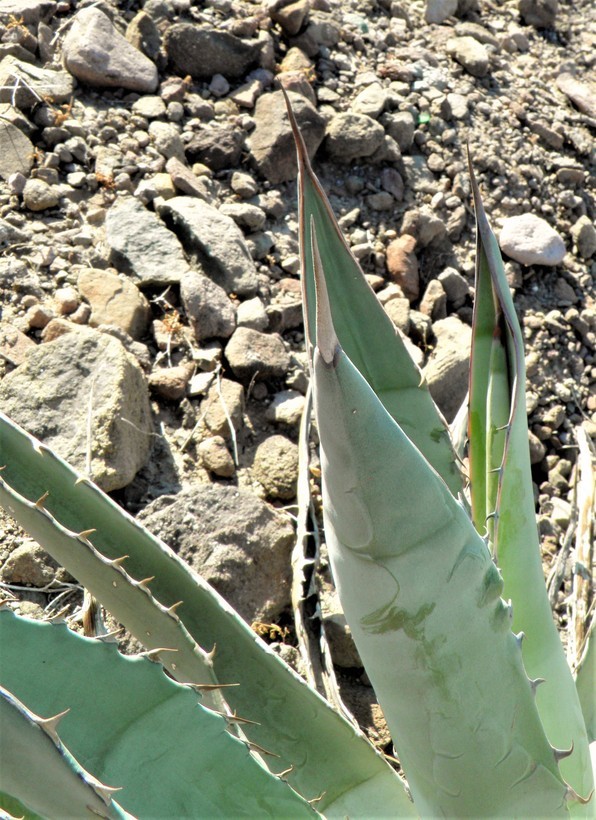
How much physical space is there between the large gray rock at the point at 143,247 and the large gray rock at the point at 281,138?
42 centimetres

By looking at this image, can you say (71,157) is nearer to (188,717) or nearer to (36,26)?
(36,26)

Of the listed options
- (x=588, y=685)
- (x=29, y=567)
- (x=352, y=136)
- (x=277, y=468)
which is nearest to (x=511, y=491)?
(x=588, y=685)

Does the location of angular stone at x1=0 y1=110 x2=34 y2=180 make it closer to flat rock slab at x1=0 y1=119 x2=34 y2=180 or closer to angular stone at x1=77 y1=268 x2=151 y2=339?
flat rock slab at x1=0 y1=119 x2=34 y2=180

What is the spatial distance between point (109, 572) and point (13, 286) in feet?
4.04

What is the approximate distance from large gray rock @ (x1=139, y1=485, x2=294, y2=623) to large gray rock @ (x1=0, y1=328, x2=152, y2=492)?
14 centimetres

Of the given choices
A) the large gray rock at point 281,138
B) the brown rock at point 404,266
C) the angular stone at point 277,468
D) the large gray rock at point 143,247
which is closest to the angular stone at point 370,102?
the large gray rock at point 281,138

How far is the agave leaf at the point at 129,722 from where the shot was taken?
0.86 metres

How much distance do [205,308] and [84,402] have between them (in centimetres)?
44

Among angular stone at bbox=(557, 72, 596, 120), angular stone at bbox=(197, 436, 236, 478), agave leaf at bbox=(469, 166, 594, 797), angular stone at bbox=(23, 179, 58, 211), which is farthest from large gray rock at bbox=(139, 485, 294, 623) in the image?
angular stone at bbox=(557, 72, 596, 120)

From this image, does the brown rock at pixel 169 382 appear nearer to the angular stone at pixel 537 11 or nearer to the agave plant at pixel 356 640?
the agave plant at pixel 356 640

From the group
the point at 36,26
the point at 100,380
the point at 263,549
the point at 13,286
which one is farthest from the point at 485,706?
the point at 36,26

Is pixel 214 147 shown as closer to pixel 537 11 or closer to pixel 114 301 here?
pixel 114 301

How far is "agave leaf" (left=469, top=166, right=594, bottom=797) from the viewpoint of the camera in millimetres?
1174

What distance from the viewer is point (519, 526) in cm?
123
